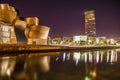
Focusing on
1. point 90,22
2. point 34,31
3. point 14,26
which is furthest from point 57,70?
point 90,22

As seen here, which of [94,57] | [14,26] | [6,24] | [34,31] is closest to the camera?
[94,57]

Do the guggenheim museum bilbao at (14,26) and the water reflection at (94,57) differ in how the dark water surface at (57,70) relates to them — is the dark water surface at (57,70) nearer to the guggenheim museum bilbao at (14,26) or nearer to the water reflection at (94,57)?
the water reflection at (94,57)

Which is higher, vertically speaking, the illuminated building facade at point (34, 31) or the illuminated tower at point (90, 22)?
the illuminated tower at point (90, 22)

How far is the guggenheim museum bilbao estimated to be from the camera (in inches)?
2393

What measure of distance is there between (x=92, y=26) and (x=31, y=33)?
9989 centimetres

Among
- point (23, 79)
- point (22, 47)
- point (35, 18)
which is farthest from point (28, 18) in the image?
point (23, 79)

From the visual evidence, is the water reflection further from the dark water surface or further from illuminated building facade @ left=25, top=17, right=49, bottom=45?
illuminated building facade @ left=25, top=17, right=49, bottom=45

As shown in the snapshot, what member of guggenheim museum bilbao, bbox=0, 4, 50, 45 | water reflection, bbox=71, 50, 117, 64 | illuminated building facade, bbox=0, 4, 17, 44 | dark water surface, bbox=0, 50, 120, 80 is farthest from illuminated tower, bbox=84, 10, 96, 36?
dark water surface, bbox=0, 50, 120, 80

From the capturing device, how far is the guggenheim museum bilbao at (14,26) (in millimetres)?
60784

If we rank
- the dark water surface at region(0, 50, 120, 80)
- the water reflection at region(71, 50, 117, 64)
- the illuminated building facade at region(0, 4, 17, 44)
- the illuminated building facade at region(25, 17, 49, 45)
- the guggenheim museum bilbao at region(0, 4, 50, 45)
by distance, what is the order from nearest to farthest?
the dark water surface at region(0, 50, 120, 80), the water reflection at region(71, 50, 117, 64), the illuminated building facade at region(0, 4, 17, 44), the guggenheim museum bilbao at region(0, 4, 50, 45), the illuminated building facade at region(25, 17, 49, 45)

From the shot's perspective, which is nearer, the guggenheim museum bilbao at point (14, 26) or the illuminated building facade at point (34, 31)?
the guggenheim museum bilbao at point (14, 26)

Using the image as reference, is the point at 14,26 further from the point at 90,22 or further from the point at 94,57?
the point at 90,22

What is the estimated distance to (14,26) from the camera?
2884 inches

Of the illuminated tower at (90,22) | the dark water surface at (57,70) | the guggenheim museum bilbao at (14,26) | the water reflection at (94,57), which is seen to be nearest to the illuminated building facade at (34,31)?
Result: the guggenheim museum bilbao at (14,26)
